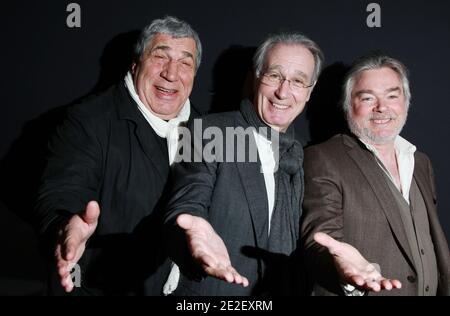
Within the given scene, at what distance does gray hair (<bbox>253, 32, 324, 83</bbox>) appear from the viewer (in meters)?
1.45

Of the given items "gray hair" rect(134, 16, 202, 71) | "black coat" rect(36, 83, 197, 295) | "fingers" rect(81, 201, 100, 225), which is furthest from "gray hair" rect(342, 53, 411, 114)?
"fingers" rect(81, 201, 100, 225)

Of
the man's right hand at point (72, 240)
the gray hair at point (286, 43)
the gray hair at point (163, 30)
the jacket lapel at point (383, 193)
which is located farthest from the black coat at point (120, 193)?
the jacket lapel at point (383, 193)

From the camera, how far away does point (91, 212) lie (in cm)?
90

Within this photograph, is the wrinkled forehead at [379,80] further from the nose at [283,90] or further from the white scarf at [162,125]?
the white scarf at [162,125]

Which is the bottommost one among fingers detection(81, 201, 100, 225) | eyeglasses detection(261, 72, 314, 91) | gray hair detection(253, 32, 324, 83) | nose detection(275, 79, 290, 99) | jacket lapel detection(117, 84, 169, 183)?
fingers detection(81, 201, 100, 225)

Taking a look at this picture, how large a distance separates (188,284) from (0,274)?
120 centimetres

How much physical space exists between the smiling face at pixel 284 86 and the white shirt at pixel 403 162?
368 millimetres

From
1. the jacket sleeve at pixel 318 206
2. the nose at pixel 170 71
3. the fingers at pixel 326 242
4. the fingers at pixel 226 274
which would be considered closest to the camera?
the fingers at pixel 226 274

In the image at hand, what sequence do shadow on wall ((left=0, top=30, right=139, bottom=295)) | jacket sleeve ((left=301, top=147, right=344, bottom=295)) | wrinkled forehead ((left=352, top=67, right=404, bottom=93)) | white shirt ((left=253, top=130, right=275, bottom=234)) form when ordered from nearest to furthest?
jacket sleeve ((left=301, top=147, right=344, bottom=295)), white shirt ((left=253, top=130, right=275, bottom=234)), wrinkled forehead ((left=352, top=67, right=404, bottom=93)), shadow on wall ((left=0, top=30, right=139, bottom=295))

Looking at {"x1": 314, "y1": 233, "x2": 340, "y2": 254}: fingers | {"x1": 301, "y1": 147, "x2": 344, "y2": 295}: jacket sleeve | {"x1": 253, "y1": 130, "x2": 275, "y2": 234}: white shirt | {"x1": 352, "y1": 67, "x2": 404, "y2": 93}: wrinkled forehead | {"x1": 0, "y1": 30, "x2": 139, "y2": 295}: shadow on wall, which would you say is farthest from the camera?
{"x1": 0, "y1": 30, "x2": 139, "y2": 295}: shadow on wall

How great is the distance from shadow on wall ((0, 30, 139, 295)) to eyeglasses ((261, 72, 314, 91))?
0.69 metres

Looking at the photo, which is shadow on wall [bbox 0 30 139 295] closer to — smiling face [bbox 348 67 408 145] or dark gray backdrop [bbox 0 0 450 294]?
dark gray backdrop [bbox 0 0 450 294]

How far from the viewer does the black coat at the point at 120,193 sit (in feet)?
4.50

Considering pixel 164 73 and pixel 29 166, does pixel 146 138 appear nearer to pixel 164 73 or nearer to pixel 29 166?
pixel 164 73
